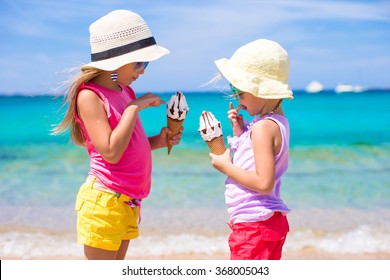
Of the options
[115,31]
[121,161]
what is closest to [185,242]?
Answer: [121,161]

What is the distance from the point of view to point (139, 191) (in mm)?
3072

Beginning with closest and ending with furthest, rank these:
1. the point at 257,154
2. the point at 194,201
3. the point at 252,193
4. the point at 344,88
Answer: the point at 257,154 → the point at 252,193 → the point at 194,201 → the point at 344,88

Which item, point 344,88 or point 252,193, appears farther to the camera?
point 344,88

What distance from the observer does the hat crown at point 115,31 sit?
3.02m

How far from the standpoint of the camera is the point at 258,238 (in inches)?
112

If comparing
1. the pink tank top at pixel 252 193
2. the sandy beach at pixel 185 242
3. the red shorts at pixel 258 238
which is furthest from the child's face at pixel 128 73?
the sandy beach at pixel 185 242

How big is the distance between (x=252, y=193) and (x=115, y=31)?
107 centimetres

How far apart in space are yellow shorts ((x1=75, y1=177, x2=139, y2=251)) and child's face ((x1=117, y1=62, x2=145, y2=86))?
0.53 metres

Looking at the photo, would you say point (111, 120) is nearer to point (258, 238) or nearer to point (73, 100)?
point (73, 100)

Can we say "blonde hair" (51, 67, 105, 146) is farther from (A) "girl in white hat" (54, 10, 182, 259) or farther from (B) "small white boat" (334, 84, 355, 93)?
(B) "small white boat" (334, 84, 355, 93)

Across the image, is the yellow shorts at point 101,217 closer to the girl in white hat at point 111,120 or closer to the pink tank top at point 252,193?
the girl in white hat at point 111,120

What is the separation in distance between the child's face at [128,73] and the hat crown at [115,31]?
0.12 meters

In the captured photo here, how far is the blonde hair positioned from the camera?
300 centimetres
